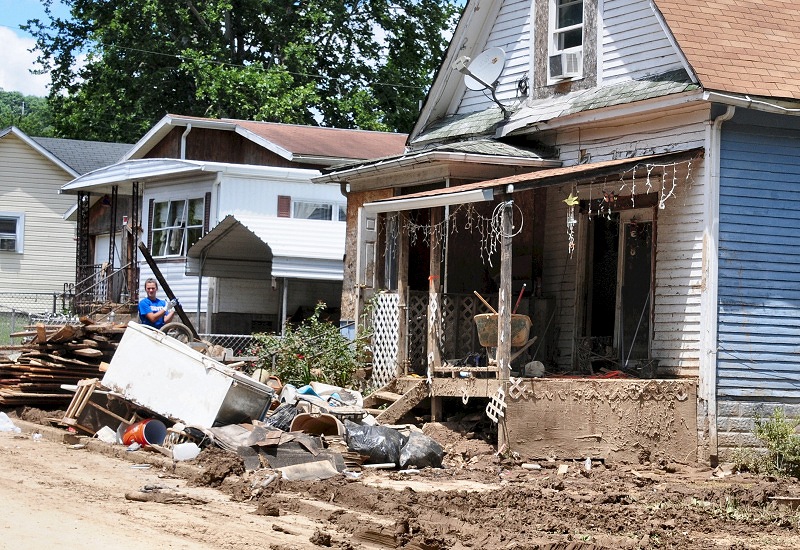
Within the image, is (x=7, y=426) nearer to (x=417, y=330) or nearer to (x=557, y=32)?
(x=417, y=330)

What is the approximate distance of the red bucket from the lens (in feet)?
48.0

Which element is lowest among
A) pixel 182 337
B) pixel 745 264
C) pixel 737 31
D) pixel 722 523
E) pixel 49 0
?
pixel 722 523

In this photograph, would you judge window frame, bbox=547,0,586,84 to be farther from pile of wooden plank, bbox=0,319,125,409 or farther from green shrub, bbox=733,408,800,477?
pile of wooden plank, bbox=0,319,125,409

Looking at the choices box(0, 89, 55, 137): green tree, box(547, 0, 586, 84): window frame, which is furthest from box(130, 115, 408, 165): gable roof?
box(0, 89, 55, 137): green tree

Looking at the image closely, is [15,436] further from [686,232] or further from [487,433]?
[686,232]

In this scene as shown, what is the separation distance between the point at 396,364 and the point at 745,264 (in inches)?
205

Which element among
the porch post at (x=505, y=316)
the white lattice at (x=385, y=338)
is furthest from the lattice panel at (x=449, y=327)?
the porch post at (x=505, y=316)

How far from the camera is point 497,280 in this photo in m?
17.9

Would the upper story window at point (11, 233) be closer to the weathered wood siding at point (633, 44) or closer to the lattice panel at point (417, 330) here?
the lattice panel at point (417, 330)

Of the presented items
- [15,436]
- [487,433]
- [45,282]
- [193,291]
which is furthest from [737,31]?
[45,282]

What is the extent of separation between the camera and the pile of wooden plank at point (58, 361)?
17109 mm

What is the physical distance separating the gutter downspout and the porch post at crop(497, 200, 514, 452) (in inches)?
96.3

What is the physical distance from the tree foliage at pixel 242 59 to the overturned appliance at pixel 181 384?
24.5 meters

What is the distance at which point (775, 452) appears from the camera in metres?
14.7
